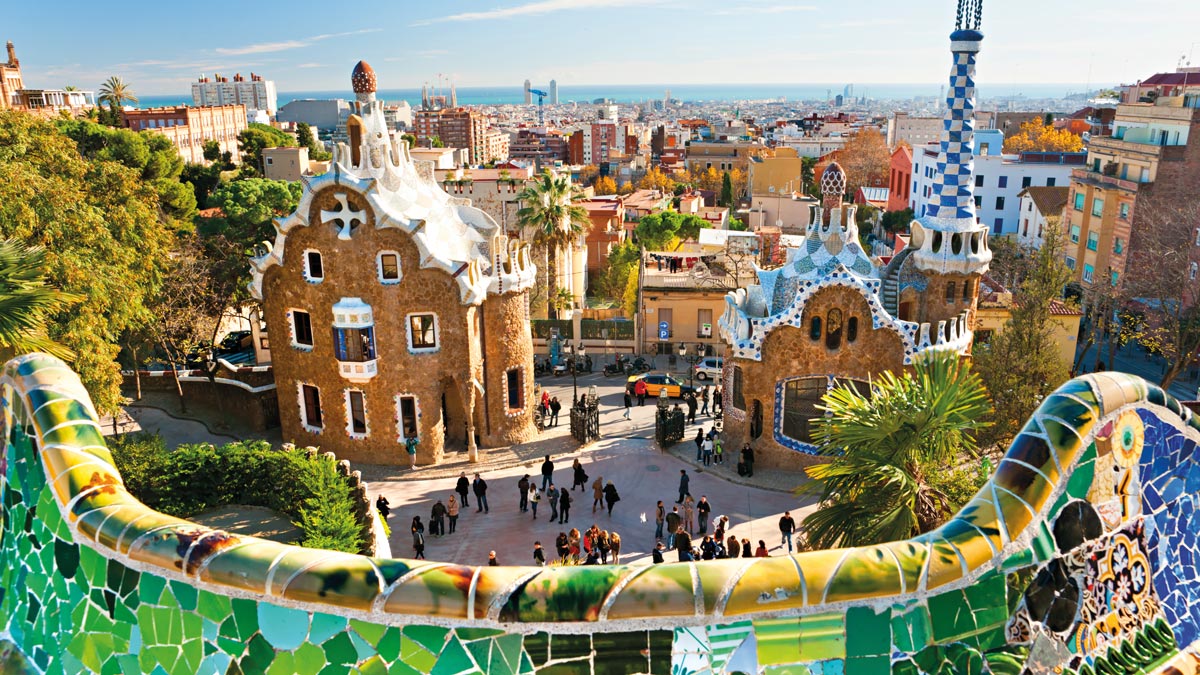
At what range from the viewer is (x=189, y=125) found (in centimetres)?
9694

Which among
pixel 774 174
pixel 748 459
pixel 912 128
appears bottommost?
pixel 748 459

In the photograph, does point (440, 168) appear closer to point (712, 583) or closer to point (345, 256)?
point (345, 256)

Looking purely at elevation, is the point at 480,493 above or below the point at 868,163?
below

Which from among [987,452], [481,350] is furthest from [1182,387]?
[481,350]

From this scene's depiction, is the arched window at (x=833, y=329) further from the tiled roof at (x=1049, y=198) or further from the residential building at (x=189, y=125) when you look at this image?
the residential building at (x=189, y=125)

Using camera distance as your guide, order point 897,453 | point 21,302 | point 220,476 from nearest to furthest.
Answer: point 897,453 < point 21,302 < point 220,476

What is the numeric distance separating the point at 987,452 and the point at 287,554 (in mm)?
19947

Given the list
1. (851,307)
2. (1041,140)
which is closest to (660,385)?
(851,307)

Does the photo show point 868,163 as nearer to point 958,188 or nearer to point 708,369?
point 708,369

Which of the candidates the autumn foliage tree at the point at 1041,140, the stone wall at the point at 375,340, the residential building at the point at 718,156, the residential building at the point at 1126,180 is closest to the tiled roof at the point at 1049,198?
the residential building at the point at 1126,180

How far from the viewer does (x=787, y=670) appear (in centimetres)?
507

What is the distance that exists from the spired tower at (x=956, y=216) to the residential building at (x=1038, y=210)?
32.4 metres

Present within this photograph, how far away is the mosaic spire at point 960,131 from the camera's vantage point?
23.1m

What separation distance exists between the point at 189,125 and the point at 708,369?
8418cm
